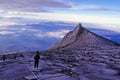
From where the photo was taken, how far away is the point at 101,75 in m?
74.2

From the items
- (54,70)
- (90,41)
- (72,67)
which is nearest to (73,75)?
(54,70)

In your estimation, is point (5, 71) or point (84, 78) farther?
point (5, 71)

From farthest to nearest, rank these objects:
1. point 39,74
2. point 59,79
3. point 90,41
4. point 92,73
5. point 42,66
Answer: point 90,41
point 42,66
point 92,73
point 39,74
point 59,79

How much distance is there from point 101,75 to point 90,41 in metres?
113

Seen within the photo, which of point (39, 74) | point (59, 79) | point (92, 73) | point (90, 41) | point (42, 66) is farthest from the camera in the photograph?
point (90, 41)

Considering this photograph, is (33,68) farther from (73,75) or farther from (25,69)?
(73,75)

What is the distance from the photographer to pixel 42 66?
83.0 m

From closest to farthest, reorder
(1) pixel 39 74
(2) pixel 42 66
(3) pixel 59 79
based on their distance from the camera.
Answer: (3) pixel 59 79
(1) pixel 39 74
(2) pixel 42 66

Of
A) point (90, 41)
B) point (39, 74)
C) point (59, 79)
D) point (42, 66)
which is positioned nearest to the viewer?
Result: point (59, 79)

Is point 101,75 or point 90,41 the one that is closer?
point 101,75

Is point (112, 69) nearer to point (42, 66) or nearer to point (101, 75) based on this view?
point (101, 75)

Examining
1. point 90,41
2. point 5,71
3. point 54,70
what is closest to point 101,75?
point 54,70

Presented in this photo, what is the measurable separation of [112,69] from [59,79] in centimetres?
2261

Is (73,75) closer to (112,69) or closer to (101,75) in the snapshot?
(101,75)
